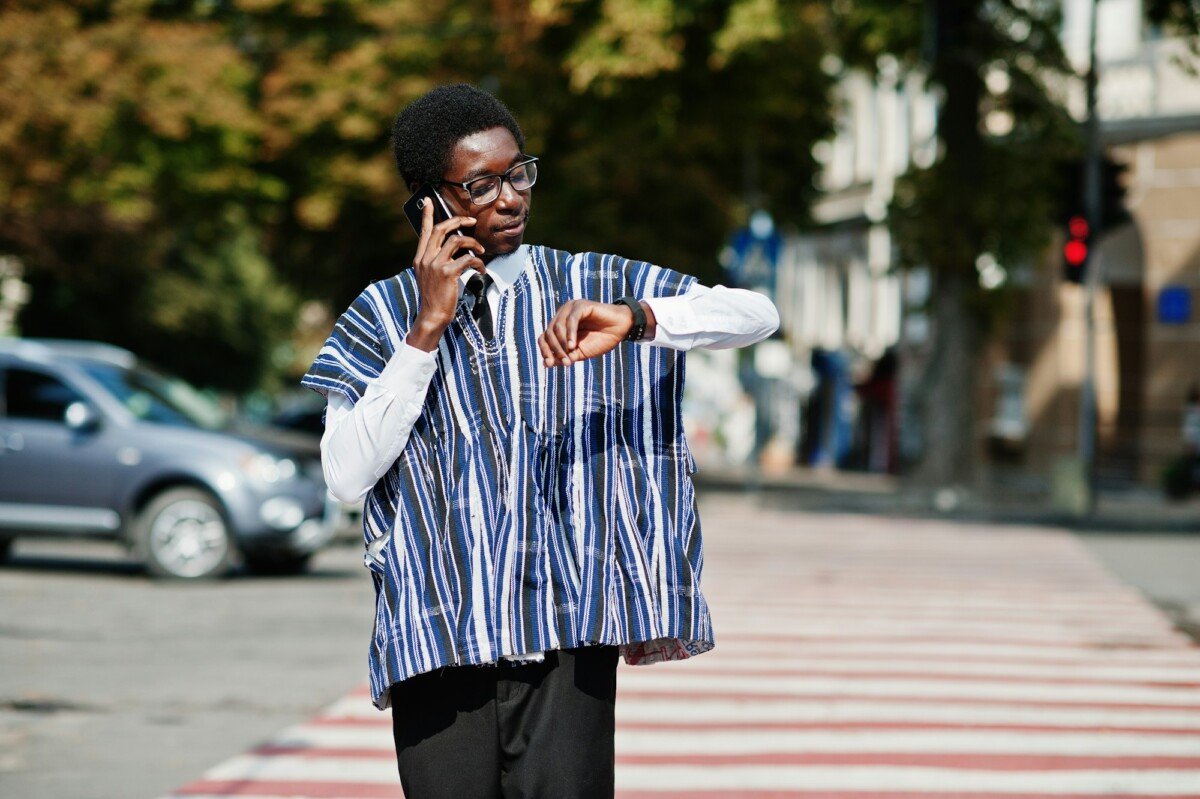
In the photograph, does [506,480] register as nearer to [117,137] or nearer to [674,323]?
[674,323]

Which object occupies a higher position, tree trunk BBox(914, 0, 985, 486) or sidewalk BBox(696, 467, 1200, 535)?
tree trunk BBox(914, 0, 985, 486)

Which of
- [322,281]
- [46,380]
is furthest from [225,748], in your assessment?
[322,281]

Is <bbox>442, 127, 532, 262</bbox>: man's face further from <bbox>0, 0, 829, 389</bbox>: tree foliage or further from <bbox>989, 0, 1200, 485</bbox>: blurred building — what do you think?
<bbox>989, 0, 1200, 485</bbox>: blurred building

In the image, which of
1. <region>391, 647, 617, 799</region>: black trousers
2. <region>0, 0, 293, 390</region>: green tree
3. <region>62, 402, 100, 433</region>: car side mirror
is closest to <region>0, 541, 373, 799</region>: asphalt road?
<region>62, 402, 100, 433</region>: car side mirror

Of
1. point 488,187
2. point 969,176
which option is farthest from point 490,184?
point 969,176

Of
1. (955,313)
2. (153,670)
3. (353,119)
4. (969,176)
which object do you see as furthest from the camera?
(353,119)

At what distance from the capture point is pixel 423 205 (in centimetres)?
317

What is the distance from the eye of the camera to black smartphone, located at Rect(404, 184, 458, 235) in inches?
125

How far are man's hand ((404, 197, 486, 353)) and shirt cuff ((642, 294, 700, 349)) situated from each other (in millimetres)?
305

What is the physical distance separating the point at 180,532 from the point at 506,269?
11.1 meters

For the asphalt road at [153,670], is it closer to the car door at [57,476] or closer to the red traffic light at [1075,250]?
the car door at [57,476]

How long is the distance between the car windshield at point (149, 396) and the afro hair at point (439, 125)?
11.3 meters

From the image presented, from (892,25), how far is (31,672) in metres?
15.5

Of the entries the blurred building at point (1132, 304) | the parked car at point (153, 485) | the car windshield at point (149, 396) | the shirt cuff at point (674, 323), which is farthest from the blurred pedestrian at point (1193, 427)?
the shirt cuff at point (674, 323)
